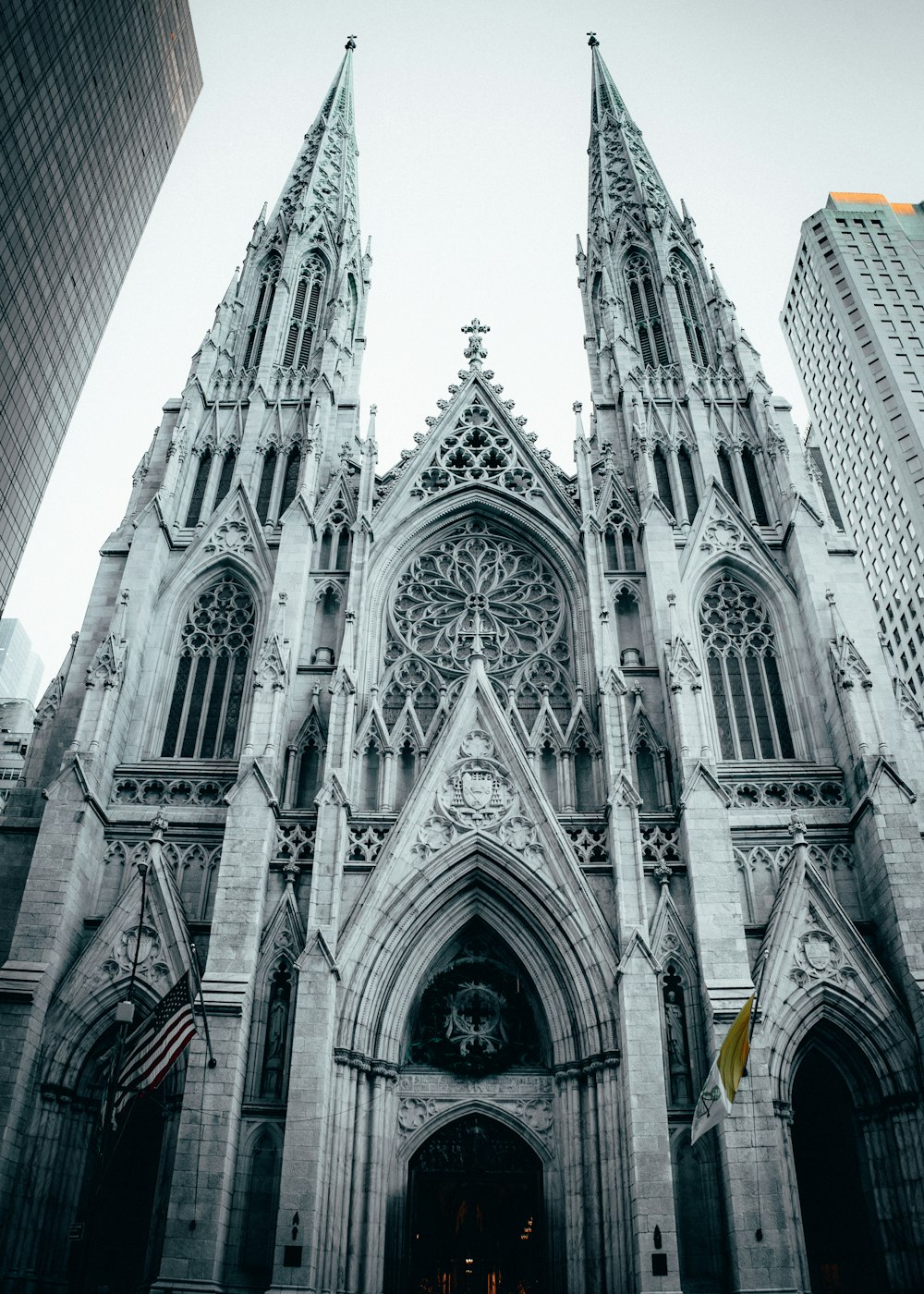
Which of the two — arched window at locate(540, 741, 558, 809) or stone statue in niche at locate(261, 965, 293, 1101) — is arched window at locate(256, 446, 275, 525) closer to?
arched window at locate(540, 741, 558, 809)

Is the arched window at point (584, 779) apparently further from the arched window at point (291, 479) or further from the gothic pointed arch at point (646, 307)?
the gothic pointed arch at point (646, 307)

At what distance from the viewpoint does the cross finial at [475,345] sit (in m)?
30.9

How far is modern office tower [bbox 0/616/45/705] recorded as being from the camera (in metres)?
97.4

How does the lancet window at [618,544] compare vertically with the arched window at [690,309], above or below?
below

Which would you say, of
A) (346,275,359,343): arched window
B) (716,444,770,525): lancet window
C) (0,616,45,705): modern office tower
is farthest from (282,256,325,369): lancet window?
(0,616,45,705): modern office tower

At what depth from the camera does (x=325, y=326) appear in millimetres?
32062

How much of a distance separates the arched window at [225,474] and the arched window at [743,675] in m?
13.2

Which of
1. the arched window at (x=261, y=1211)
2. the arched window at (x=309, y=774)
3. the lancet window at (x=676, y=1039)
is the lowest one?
the arched window at (x=261, y=1211)

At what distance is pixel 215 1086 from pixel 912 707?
16.3m

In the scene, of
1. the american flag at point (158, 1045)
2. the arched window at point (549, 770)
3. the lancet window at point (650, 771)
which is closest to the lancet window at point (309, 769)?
the arched window at point (549, 770)

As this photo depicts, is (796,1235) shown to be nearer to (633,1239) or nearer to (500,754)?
(633,1239)

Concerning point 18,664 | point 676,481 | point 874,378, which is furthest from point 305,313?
point 18,664

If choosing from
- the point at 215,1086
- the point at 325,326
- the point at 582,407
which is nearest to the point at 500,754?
the point at 215,1086

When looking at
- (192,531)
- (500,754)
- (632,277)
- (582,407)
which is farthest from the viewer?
(632,277)
